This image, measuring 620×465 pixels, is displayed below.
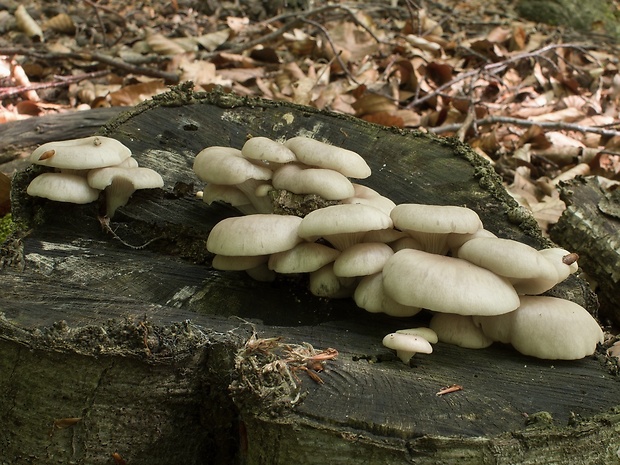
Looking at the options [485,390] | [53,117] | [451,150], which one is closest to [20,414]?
[485,390]

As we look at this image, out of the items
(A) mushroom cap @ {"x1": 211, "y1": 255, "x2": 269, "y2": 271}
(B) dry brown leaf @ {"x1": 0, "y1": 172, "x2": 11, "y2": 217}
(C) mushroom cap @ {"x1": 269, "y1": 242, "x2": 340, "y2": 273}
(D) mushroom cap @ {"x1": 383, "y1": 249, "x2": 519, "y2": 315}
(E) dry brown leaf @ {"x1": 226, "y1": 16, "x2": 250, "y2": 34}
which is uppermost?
(E) dry brown leaf @ {"x1": 226, "y1": 16, "x2": 250, "y2": 34}

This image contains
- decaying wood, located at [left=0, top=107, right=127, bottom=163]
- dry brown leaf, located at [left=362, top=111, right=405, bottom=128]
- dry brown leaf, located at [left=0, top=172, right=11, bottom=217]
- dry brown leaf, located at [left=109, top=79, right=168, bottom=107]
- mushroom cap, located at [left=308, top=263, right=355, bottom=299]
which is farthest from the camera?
dry brown leaf, located at [left=109, top=79, right=168, bottom=107]

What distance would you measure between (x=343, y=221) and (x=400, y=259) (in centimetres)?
28

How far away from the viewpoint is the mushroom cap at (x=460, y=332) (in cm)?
220

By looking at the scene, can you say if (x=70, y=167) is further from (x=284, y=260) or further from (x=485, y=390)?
(x=485, y=390)

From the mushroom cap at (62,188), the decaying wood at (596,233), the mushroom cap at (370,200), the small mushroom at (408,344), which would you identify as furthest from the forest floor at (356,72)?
the small mushroom at (408,344)

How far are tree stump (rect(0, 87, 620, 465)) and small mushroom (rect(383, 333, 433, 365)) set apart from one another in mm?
89

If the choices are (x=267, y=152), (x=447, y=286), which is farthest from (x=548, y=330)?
(x=267, y=152)

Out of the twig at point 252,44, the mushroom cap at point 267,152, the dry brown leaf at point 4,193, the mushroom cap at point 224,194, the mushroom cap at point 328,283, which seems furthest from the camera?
the twig at point 252,44

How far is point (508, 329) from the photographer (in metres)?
2.17

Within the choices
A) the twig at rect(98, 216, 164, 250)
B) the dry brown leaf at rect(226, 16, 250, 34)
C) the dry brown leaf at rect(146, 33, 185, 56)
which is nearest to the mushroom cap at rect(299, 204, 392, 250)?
the twig at rect(98, 216, 164, 250)

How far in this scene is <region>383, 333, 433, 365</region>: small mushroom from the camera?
1.94m

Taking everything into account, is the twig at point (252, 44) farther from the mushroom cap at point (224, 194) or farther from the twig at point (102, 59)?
the mushroom cap at point (224, 194)

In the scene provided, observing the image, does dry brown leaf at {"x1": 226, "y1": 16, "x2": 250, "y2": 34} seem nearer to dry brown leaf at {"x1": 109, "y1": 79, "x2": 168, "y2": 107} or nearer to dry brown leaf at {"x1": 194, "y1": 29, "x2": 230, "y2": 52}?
dry brown leaf at {"x1": 194, "y1": 29, "x2": 230, "y2": 52}
